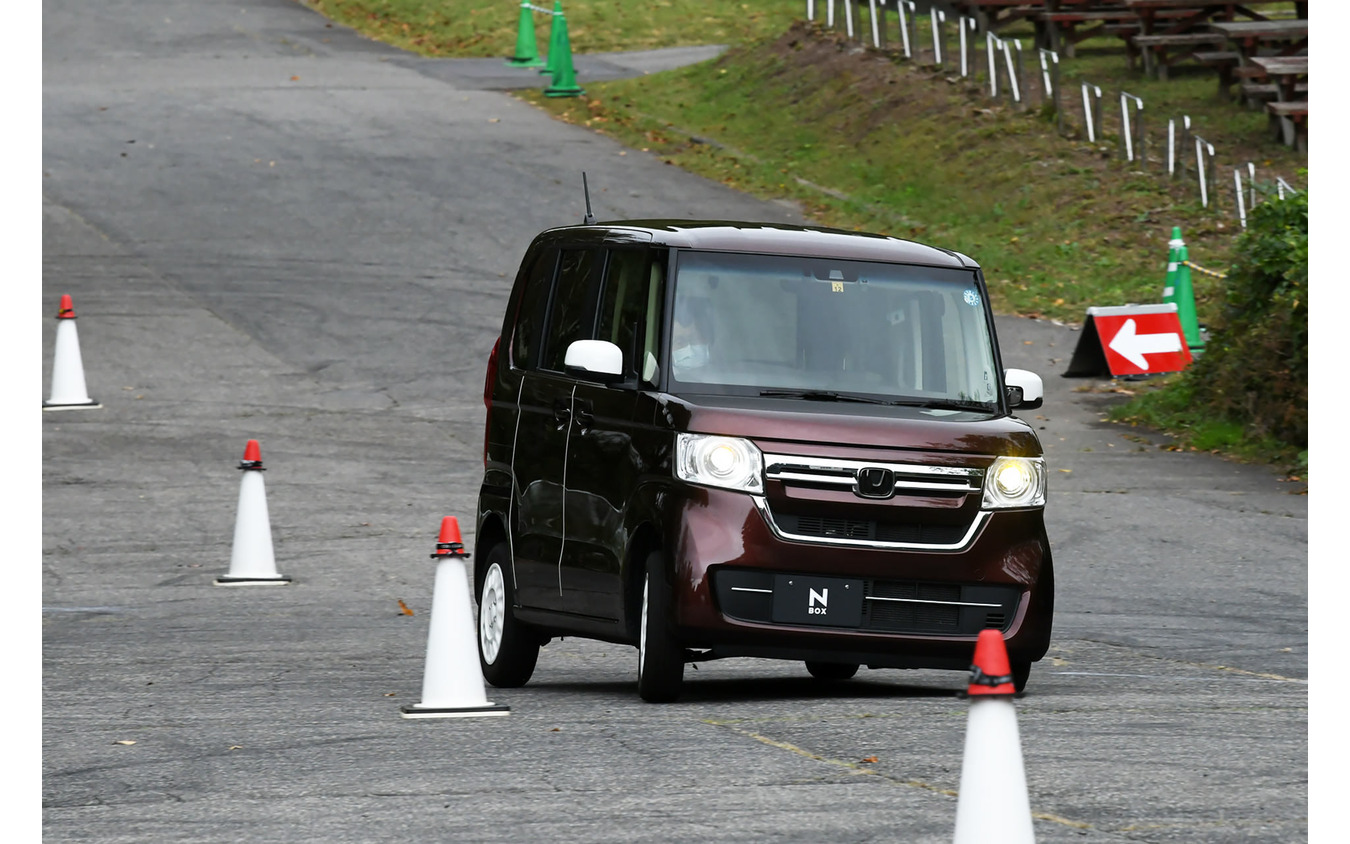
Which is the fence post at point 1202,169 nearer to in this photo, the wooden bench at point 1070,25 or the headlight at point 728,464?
the wooden bench at point 1070,25

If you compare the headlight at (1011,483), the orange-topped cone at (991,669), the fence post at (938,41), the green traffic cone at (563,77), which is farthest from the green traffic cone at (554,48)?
the orange-topped cone at (991,669)

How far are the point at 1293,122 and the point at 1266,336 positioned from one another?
1067cm

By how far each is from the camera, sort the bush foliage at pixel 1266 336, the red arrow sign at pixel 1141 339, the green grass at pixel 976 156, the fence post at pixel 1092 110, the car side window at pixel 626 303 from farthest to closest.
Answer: the fence post at pixel 1092 110 < the green grass at pixel 976 156 < the red arrow sign at pixel 1141 339 < the bush foliage at pixel 1266 336 < the car side window at pixel 626 303

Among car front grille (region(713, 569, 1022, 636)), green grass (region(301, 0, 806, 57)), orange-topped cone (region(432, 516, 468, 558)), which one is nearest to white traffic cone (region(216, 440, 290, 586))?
orange-topped cone (region(432, 516, 468, 558))

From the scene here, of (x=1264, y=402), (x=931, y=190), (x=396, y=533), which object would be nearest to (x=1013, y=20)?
(x=931, y=190)

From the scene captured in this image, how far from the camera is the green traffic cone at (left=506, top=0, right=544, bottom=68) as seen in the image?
132 feet

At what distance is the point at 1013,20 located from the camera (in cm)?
3522

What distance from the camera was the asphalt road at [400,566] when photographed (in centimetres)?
715

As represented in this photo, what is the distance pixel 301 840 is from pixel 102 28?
3953 centimetres

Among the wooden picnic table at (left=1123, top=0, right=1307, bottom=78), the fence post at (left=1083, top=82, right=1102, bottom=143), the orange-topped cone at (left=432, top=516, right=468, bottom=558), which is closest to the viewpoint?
the orange-topped cone at (left=432, top=516, right=468, bottom=558)

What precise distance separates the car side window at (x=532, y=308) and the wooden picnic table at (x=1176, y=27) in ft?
78.3

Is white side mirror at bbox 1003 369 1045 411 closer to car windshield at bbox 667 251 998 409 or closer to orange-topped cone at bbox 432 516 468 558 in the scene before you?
car windshield at bbox 667 251 998 409

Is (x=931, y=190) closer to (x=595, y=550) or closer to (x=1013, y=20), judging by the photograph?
(x=1013, y=20)

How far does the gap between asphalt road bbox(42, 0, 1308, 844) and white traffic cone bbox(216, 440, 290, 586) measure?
0.88ft
